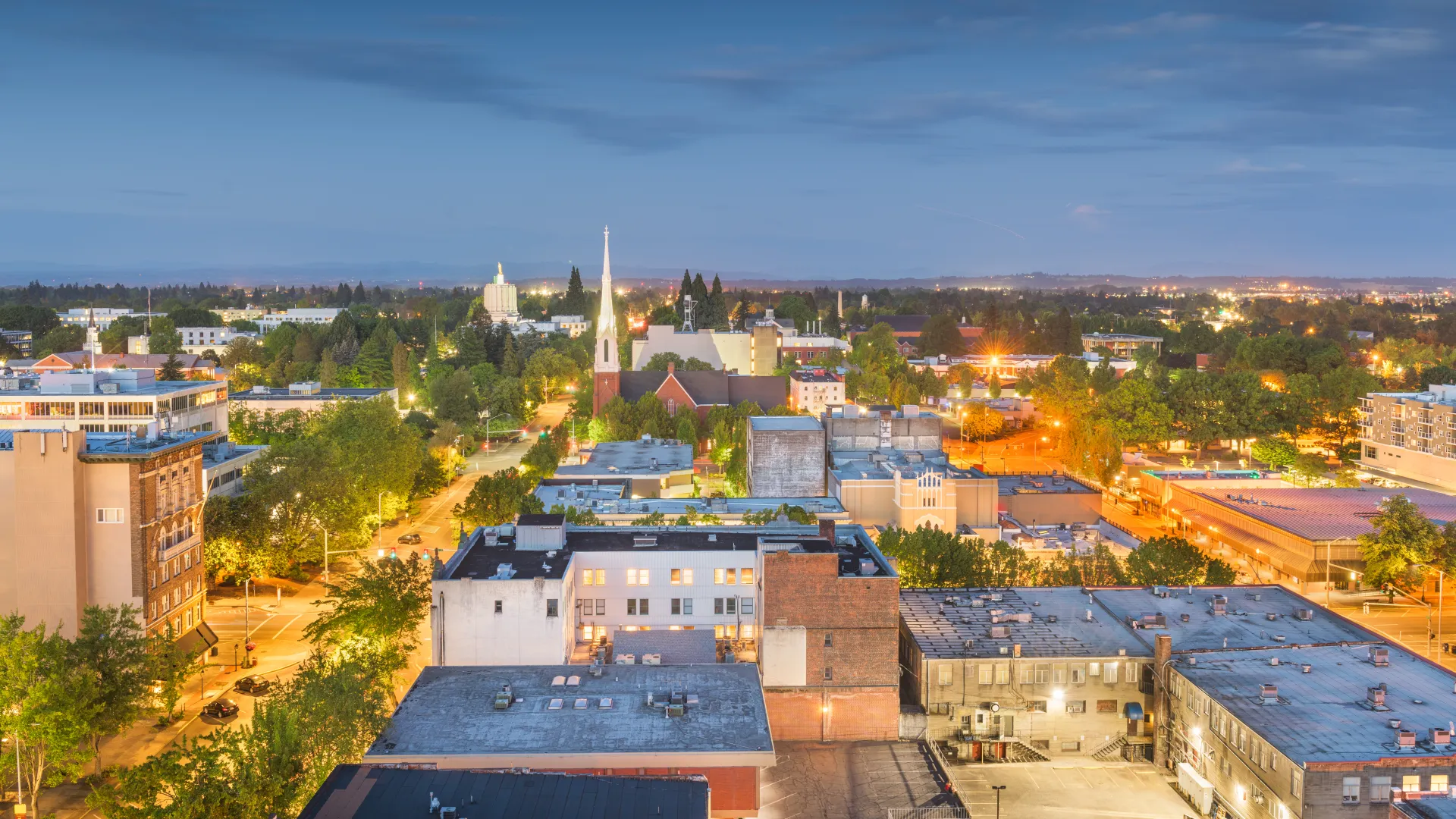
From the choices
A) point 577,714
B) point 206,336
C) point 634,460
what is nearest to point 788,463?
point 634,460

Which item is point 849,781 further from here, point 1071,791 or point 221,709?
point 221,709

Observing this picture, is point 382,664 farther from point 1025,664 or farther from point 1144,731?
point 1144,731

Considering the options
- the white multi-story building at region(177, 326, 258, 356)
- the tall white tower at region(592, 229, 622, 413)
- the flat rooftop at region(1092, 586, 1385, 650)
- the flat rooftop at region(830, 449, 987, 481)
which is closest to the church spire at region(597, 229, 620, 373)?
the tall white tower at region(592, 229, 622, 413)

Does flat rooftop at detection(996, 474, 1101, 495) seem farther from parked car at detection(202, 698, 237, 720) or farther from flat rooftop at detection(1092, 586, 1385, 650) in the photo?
parked car at detection(202, 698, 237, 720)

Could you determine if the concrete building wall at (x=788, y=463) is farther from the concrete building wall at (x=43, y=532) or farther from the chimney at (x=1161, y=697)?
the concrete building wall at (x=43, y=532)

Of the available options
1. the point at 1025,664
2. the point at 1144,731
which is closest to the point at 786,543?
the point at 1025,664
